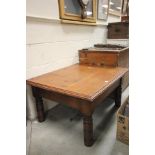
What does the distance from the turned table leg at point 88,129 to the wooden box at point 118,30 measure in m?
1.78

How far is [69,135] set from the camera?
1436 mm

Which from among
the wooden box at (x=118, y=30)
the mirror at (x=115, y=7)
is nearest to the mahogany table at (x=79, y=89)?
the wooden box at (x=118, y=30)

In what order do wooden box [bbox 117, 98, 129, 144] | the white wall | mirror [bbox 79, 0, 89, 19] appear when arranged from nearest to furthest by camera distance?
wooden box [bbox 117, 98, 129, 144], the white wall, mirror [bbox 79, 0, 89, 19]

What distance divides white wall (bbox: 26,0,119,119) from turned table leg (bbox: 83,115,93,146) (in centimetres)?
65

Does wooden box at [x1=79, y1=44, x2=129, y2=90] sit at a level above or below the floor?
above

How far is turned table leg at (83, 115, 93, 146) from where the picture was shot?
47.9 inches

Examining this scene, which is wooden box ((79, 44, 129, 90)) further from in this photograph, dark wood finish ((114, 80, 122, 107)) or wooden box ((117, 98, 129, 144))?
wooden box ((117, 98, 129, 144))

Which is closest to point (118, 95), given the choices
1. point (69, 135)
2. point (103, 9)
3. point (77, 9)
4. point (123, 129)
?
point (123, 129)

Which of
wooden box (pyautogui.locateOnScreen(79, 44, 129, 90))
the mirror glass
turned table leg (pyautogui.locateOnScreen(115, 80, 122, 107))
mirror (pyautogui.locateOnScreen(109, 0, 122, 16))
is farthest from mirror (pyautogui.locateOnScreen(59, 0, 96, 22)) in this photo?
turned table leg (pyautogui.locateOnScreen(115, 80, 122, 107))

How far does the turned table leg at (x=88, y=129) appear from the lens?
1.22 metres

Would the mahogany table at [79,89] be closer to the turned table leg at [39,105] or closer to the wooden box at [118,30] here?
the turned table leg at [39,105]
